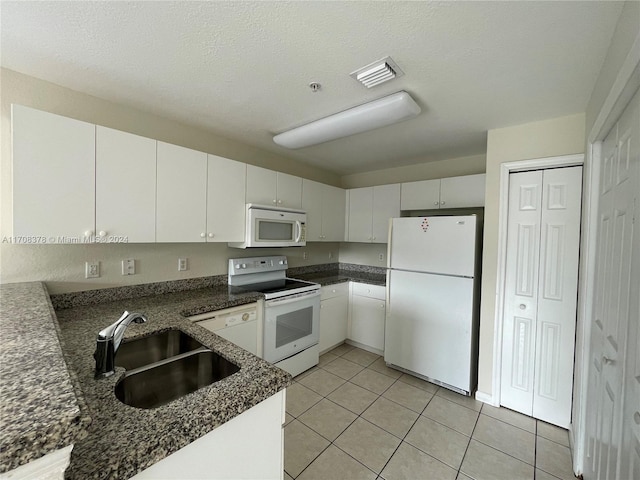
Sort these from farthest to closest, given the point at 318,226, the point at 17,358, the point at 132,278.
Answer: the point at 318,226 < the point at 132,278 < the point at 17,358

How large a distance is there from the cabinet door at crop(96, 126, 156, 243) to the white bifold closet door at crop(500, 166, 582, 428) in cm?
285

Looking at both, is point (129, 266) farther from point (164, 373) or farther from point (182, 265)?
point (164, 373)

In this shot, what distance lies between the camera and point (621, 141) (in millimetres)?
1184

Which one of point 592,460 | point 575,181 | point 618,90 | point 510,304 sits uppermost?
point 618,90

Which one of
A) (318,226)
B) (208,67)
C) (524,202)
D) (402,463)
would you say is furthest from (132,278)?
(524,202)

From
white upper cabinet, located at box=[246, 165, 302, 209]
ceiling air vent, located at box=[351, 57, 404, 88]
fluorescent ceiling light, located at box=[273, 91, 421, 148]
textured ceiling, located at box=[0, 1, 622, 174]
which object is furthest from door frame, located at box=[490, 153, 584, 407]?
white upper cabinet, located at box=[246, 165, 302, 209]

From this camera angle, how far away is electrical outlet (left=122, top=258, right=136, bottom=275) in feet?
6.84

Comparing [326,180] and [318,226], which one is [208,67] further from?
[326,180]

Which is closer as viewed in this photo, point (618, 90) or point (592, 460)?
point (618, 90)

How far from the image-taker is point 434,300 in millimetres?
2549

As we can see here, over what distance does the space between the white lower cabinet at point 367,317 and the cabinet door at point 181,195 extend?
1969mm

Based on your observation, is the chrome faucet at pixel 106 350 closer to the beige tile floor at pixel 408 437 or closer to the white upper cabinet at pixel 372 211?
the beige tile floor at pixel 408 437

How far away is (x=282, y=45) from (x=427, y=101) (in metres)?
1.07

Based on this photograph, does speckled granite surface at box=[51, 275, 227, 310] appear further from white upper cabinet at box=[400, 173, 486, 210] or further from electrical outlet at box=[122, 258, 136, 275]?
white upper cabinet at box=[400, 173, 486, 210]
